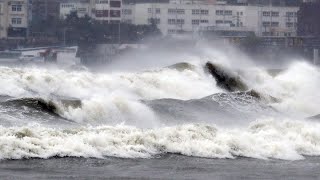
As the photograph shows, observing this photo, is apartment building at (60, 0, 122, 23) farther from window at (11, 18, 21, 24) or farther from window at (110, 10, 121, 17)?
window at (11, 18, 21, 24)

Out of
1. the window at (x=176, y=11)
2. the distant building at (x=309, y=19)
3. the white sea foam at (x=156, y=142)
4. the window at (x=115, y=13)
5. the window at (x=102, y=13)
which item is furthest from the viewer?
the window at (x=176, y=11)

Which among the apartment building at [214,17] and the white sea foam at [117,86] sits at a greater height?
the apartment building at [214,17]

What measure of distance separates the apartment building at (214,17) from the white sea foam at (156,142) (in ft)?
314

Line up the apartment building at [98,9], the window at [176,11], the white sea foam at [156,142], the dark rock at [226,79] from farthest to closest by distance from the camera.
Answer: the window at [176,11]
the apartment building at [98,9]
the dark rock at [226,79]
the white sea foam at [156,142]

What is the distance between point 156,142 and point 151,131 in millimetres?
804

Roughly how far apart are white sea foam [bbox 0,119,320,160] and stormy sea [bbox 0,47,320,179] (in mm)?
28

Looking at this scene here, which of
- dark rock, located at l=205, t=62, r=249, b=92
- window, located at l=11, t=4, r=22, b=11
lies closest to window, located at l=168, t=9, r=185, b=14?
window, located at l=11, t=4, r=22, b=11

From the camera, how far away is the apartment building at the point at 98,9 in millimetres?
127000

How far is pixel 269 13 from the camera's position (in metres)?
134

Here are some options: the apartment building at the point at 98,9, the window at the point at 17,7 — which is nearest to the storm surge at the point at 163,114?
the window at the point at 17,7

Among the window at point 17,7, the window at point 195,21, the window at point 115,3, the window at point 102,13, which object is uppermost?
the window at point 115,3

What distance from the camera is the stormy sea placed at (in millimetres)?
23344

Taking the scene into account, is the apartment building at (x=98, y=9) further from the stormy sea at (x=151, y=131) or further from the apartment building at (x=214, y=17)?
the stormy sea at (x=151, y=131)

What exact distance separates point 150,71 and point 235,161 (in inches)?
1102
